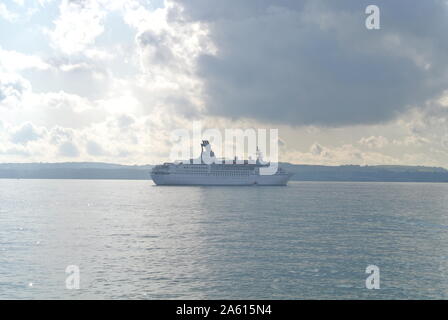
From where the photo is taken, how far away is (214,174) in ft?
545

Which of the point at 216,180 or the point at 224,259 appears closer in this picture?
the point at 224,259

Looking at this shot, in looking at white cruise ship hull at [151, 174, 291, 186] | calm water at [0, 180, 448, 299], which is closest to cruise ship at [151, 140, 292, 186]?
white cruise ship hull at [151, 174, 291, 186]

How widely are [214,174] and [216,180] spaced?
2721 mm

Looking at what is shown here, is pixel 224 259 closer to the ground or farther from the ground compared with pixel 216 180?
closer to the ground

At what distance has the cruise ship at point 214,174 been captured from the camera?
540 feet

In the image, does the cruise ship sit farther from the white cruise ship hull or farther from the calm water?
the calm water

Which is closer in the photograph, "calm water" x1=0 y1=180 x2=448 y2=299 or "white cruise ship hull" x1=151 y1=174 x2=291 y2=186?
"calm water" x1=0 y1=180 x2=448 y2=299

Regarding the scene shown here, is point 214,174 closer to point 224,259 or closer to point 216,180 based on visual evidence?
point 216,180

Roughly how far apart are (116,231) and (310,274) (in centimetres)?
2582

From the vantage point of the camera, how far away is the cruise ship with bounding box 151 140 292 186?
164 metres

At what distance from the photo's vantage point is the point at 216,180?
545ft

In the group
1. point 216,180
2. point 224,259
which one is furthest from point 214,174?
point 224,259
